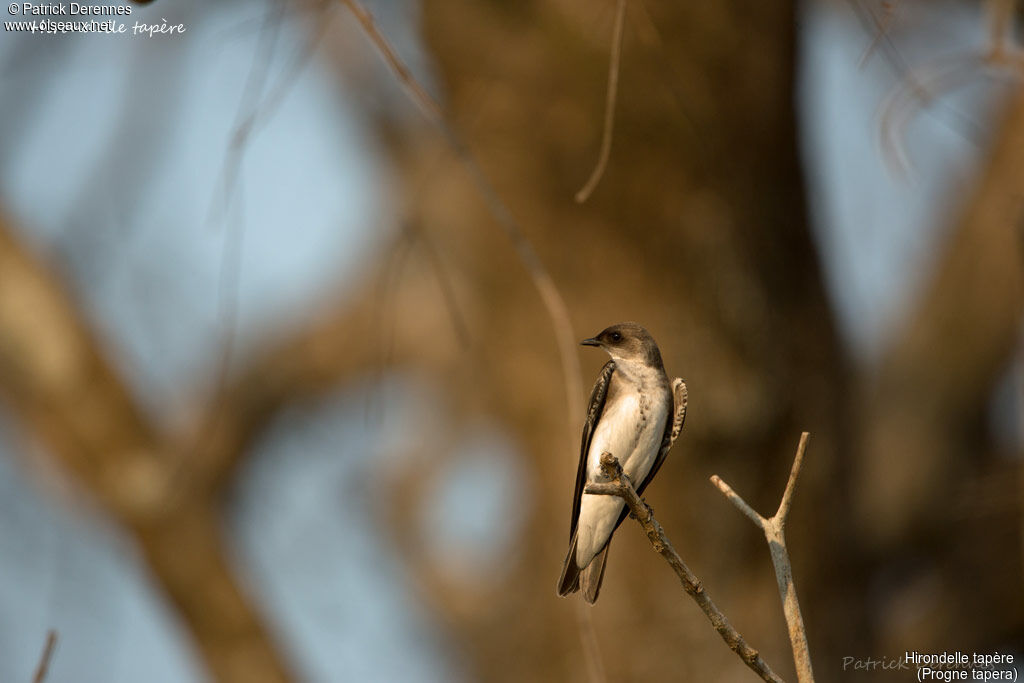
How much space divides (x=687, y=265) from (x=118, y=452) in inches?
119

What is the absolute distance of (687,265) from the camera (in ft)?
18.8

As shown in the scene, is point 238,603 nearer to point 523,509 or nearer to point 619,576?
point 619,576

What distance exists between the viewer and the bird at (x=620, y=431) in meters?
2.16

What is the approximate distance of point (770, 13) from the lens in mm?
5793

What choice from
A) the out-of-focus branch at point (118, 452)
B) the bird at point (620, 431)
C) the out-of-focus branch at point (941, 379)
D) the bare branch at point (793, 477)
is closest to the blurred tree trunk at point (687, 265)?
the out-of-focus branch at point (941, 379)

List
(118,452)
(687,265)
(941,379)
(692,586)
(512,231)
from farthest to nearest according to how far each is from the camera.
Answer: (941,379)
(687,265)
(118,452)
(512,231)
(692,586)

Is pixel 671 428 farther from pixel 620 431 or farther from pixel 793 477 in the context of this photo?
pixel 793 477

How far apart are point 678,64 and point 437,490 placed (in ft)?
18.9

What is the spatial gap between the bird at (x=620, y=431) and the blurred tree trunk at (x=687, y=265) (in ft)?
8.41

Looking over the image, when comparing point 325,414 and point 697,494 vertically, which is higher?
point 325,414

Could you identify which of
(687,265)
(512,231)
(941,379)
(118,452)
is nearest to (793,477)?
(512,231)

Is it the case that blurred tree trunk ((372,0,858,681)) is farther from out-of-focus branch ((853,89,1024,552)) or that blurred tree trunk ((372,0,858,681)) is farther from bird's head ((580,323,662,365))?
bird's head ((580,323,662,365))

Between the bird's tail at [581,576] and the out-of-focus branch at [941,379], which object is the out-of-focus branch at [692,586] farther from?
the out-of-focus branch at [941,379]

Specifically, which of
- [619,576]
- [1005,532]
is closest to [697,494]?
[619,576]
